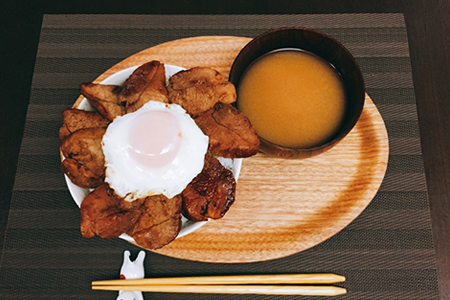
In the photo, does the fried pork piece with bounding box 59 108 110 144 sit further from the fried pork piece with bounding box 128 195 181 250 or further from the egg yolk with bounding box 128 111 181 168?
the fried pork piece with bounding box 128 195 181 250

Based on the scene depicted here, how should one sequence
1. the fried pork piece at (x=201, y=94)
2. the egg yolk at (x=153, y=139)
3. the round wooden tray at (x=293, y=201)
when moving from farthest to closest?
1. the round wooden tray at (x=293, y=201)
2. the fried pork piece at (x=201, y=94)
3. the egg yolk at (x=153, y=139)

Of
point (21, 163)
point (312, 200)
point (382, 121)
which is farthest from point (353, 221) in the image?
point (21, 163)

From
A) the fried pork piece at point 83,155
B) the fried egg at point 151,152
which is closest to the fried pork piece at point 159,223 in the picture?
the fried egg at point 151,152

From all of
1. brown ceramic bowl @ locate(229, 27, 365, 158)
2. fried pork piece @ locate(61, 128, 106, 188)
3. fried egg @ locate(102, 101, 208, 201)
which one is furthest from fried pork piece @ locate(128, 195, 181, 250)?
brown ceramic bowl @ locate(229, 27, 365, 158)

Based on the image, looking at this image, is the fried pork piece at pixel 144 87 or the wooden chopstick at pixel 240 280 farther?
the wooden chopstick at pixel 240 280

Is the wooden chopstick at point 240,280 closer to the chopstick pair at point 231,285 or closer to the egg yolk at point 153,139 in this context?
the chopstick pair at point 231,285

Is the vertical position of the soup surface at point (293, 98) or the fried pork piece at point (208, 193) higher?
the soup surface at point (293, 98)
